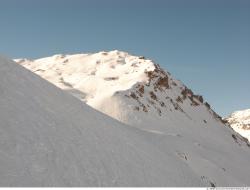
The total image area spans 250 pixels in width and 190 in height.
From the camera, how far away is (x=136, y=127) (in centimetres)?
3073

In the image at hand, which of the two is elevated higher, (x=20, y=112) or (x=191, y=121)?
(x=20, y=112)

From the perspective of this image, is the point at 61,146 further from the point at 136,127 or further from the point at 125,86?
the point at 125,86

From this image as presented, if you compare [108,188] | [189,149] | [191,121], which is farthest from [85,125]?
[191,121]

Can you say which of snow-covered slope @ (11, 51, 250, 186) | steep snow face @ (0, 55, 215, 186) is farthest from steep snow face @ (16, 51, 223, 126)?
steep snow face @ (0, 55, 215, 186)

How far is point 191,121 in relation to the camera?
5128 centimetres

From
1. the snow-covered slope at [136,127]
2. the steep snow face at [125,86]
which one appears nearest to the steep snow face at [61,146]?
the snow-covered slope at [136,127]

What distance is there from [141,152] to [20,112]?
23.2 ft

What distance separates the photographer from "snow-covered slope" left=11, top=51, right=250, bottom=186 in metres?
13.5

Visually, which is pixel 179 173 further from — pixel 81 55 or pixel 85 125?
pixel 81 55

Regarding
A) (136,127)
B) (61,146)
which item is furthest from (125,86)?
(61,146)

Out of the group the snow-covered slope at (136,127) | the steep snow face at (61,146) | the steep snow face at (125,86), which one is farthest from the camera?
the steep snow face at (125,86)

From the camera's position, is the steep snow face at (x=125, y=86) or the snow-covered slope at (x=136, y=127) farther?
the steep snow face at (x=125, y=86)

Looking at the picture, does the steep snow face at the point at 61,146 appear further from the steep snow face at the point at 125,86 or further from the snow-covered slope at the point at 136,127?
the steep snow face at the point at 125,86

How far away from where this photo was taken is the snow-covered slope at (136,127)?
13469 mm
